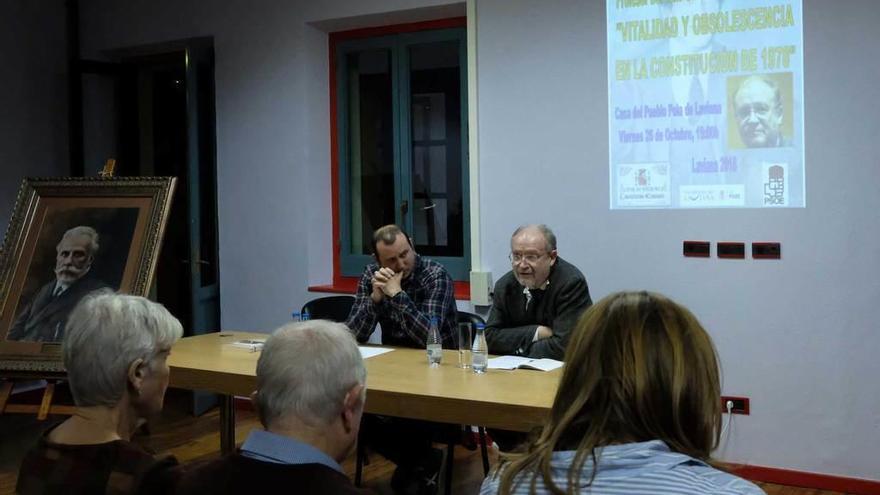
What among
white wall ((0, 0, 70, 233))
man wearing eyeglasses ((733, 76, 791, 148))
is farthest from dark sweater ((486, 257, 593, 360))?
white wall ((0, 0, 70, 233))

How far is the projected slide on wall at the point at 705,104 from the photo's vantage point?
4.11m

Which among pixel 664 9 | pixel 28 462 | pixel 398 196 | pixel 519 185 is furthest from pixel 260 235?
pixel 28 462

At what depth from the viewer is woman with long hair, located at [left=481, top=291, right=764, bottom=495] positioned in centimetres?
123

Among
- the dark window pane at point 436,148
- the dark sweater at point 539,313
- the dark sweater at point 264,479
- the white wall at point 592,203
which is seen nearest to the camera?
the dark sweater at point 264,479

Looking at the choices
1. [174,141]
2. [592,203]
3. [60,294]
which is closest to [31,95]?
[174,141]

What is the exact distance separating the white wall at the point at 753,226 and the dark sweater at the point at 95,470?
10.4ft

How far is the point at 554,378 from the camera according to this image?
124 inches

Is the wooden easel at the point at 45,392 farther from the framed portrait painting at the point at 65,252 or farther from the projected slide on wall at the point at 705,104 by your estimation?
the projected slide on wall at the point at 705,104

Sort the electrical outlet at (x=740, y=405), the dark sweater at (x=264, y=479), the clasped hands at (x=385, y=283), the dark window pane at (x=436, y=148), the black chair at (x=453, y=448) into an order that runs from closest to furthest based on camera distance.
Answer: the dark sweater at (x=264, y=479) < the black chair at (x=453, y=448) < the clasped hands at (x=385, y=283) < the electrical outlet at (x=740, y=405) < the dark window pane at (x=436, y=148)

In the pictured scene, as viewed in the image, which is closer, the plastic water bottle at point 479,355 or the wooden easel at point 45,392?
the plastic water bottle at point 479,355

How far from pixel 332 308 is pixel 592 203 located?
1484 millimetres

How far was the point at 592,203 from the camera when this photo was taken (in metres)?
4.59

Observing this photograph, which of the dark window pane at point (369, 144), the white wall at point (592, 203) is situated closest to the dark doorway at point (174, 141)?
the white wall at point (592, 203)

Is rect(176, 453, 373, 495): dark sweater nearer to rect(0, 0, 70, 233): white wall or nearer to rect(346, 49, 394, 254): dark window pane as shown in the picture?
rect(346, 49, 394, 254): dark window pane
